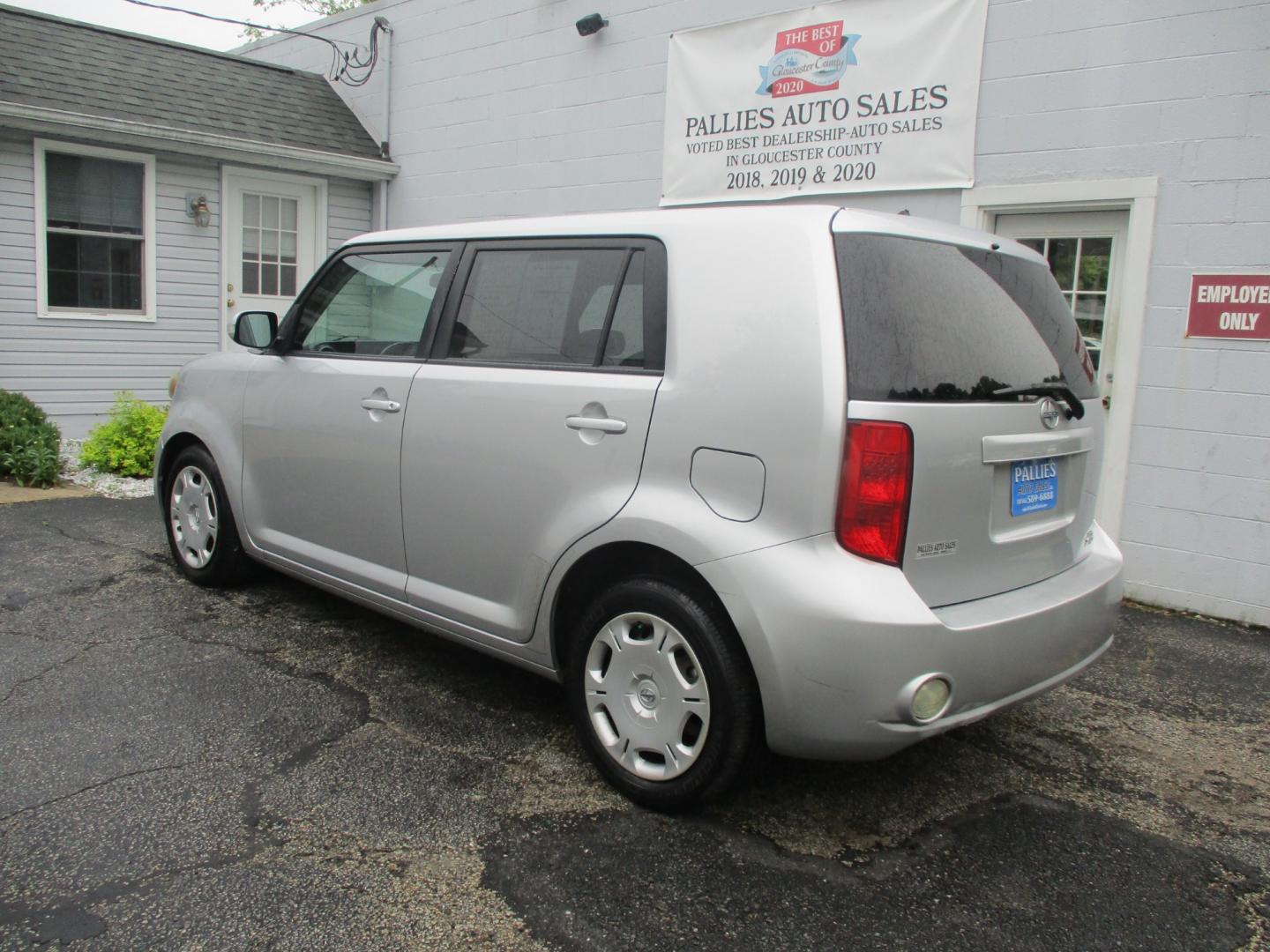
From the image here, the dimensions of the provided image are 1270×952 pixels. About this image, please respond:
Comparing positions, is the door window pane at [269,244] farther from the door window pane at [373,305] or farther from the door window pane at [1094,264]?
the door window pane at [1094,264]

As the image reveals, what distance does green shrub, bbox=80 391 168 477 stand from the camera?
833 centimetres

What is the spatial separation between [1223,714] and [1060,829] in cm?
153

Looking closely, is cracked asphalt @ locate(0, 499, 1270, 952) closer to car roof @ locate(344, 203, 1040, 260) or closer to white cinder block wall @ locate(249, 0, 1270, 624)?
white cinder block wall @ locate(249, 0, 1270, 624)

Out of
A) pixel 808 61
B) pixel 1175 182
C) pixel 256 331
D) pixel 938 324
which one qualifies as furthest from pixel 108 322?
pixel 938 324

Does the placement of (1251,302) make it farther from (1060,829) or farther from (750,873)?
(750,873)

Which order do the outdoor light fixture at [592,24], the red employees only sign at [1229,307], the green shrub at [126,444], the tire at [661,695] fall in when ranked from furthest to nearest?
1. the outdoor light fixture at [592,24]
2. the green shrub at [126,444]
3. the red employees only sign at [1229,307]
4. the tire at [661,695]

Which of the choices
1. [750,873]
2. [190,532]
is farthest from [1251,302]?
[190,532]

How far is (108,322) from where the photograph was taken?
9461 mm

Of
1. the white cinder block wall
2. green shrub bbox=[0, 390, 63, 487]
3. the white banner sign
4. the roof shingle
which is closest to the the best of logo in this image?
the white banner sign

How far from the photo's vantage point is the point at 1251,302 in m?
5.38

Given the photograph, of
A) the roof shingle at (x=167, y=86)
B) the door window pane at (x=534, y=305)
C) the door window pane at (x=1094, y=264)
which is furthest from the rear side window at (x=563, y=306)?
the roof shingle at (x=167, y=86)

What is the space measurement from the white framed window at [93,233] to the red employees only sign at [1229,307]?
8.70 m

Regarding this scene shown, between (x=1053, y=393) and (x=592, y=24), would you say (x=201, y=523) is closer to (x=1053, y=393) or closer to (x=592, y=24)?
(x=1053, y=393)

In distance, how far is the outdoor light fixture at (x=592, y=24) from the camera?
849 centimetres
